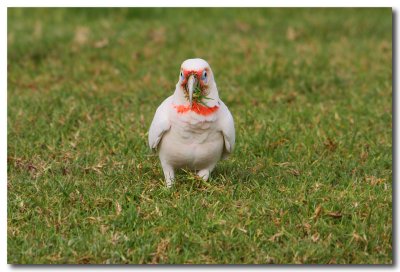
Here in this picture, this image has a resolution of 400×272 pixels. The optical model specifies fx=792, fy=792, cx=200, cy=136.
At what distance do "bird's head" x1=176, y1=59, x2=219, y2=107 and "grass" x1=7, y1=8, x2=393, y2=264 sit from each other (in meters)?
0.53

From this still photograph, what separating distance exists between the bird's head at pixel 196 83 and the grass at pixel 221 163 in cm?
53

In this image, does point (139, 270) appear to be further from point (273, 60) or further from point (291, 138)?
point (273, 60)

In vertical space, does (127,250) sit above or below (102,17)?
below

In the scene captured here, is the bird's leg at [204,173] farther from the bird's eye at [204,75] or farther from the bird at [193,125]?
the bird's eye at [204,75]

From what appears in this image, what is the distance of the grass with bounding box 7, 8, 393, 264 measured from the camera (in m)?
3.88

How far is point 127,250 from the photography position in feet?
12.4

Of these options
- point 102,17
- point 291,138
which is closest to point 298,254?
point 291,138

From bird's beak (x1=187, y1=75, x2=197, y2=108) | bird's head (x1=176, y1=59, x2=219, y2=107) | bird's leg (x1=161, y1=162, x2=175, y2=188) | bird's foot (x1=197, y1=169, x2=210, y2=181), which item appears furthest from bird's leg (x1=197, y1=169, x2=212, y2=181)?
Result: bird's beak (x1=187, y1=75, x2=197, y2=108)

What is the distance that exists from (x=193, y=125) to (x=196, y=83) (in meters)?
0.24

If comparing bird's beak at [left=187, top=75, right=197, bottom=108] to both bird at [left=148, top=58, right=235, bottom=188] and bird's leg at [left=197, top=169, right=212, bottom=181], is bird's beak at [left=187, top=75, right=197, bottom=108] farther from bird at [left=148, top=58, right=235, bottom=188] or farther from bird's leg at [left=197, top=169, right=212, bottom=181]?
bird's leg at [left=197, top=169, right=212, bottom=181]

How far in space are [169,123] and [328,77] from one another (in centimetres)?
308

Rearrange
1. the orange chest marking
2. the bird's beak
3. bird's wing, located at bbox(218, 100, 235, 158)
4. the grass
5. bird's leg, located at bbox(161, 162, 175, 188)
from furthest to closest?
bird's leg, located at bbox(161, 162, 175, 188) < bird's wing, located at bbox(218, 100, 235, 158) < the orange chest marking < the bird's beak < the grass

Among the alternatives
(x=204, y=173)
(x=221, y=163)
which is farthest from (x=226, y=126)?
(x=221, y=163)

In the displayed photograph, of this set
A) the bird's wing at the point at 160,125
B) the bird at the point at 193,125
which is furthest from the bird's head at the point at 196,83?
the bird's wing at the point at 160,125
